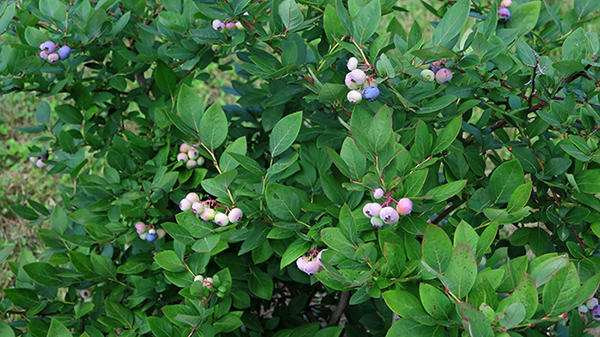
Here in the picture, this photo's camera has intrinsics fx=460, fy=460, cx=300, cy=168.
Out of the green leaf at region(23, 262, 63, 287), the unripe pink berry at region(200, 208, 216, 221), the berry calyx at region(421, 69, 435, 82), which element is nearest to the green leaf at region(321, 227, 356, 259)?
the unripe pink berry at region(200, 208, 216, 221)

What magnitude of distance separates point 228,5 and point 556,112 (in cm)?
65

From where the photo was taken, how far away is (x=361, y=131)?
72cm

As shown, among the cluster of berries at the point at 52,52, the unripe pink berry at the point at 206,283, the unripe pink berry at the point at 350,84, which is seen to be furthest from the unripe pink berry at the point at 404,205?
the cluster of berries at the point at 52,52

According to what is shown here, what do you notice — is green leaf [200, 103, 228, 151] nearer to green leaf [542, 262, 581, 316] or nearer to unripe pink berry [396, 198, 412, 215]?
unripe pink berry [396, 198, 412, 215]

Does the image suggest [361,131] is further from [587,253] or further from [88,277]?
[88,277]

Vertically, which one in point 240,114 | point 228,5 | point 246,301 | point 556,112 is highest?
point 228,5

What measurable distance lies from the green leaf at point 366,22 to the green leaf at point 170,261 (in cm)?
54

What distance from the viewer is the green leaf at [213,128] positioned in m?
0.85

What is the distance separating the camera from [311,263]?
2.56 ft

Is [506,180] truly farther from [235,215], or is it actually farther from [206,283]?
[206,283]

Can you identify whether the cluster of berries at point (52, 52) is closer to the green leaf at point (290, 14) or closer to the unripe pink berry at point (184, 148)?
the unripe pink berry at point (184, 148)

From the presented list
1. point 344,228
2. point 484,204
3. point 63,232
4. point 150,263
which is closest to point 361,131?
point 344,228

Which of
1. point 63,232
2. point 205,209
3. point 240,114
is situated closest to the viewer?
point 205,209

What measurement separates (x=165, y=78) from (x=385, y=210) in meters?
0.76
